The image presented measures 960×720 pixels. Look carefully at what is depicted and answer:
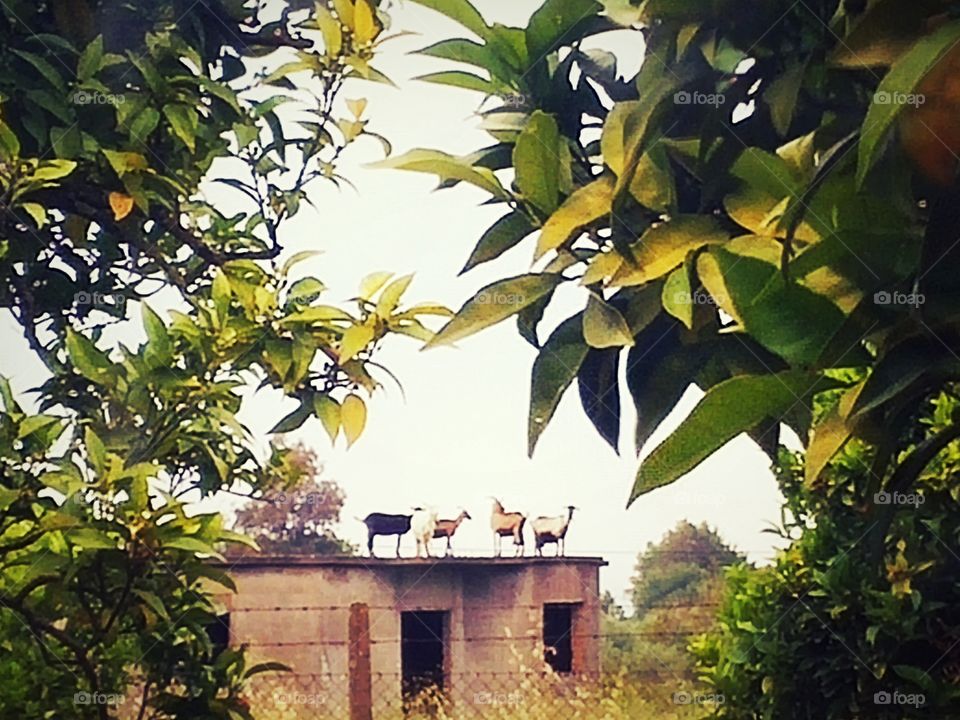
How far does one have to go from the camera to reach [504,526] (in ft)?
4.02

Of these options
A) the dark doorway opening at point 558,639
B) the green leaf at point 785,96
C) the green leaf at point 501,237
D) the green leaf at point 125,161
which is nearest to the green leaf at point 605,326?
the green leaf at point 501,237

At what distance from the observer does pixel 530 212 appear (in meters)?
1.08

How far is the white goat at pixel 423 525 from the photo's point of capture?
4.00 feet

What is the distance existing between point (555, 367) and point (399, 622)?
0.31 meters

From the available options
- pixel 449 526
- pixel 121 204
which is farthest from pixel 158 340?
pixel 449 526

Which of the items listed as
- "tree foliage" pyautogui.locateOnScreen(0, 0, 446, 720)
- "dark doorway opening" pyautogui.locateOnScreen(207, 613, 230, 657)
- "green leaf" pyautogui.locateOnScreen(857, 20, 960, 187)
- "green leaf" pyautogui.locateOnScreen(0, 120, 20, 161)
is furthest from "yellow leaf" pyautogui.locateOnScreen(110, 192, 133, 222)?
"green leaf" pyautogui.locateOnScreen(857, 20, 960, 187)

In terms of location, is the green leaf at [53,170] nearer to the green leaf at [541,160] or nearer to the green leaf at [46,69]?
the green leaf at [46,69]

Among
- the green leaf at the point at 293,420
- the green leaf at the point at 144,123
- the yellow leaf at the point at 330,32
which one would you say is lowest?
the green leaf at the point at 293,420

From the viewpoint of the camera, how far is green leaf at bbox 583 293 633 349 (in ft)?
3.46

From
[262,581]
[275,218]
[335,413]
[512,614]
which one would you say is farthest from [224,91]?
[512,614]

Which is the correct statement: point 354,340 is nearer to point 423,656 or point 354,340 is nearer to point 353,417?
point 353,417

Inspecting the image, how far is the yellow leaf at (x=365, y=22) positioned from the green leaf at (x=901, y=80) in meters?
0.59

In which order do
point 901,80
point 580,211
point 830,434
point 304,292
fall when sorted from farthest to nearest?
point 304,292
point 580,211
point 830,434
point 901,80

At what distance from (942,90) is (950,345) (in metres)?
0.20
